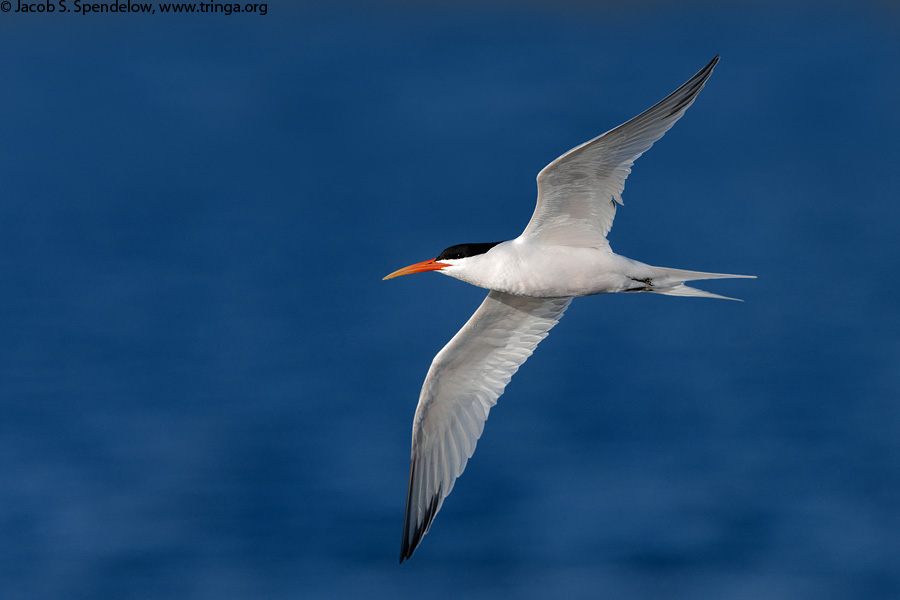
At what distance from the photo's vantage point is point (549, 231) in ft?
35.7

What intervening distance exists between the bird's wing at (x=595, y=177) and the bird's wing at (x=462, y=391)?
139 centimetres

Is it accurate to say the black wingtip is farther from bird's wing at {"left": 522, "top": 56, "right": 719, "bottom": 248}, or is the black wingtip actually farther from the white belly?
bird's wing at {"left": 522, "top": 56, "right": 719, "bottom": 248}

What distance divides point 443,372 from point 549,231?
2.32 meters

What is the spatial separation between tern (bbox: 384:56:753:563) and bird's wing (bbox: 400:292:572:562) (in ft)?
0.04

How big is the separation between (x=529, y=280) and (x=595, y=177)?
119 centimetres

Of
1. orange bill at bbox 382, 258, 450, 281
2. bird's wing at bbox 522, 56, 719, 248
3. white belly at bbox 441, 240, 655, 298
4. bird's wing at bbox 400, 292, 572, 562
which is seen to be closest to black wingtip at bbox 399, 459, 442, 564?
bird's wing at bbox 400, 292, 572, 562

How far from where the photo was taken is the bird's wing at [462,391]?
1211cm

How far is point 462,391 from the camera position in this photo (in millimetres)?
12461

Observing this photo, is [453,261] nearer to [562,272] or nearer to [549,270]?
[549,270]

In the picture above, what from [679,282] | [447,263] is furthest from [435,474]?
[679,282]

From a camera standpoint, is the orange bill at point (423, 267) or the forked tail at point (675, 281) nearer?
the forked tail at point (675, 281)

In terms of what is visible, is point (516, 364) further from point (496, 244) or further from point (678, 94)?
point (678, 94)

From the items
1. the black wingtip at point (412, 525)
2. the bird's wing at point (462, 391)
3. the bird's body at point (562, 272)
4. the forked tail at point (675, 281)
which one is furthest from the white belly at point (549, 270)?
the black wingtip at point (412, 525)

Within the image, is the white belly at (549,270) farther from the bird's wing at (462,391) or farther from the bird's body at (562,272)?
the bird's wing at (462,391)
